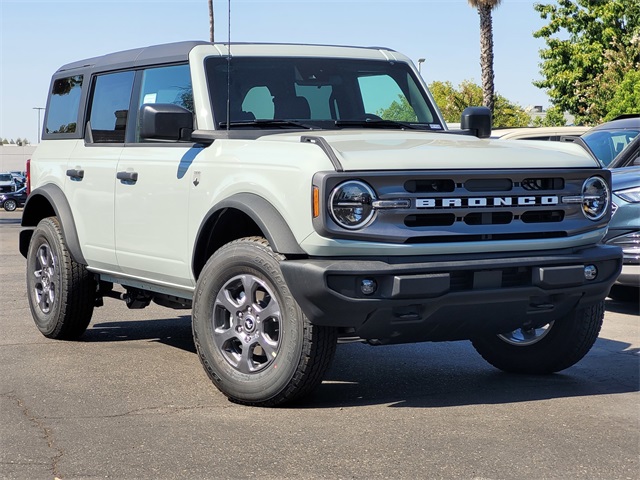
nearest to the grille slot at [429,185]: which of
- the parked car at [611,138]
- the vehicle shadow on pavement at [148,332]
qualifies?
the vehicle shadow on pavement at [148,332]

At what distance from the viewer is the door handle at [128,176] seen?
277 inches

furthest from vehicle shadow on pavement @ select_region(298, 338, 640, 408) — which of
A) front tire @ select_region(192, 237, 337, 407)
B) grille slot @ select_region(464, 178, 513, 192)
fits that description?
grille slot @ select_region(464, 178, 513, 192)

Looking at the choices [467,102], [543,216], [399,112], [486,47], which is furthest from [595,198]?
[467,102]

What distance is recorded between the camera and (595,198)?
6141 millimetres

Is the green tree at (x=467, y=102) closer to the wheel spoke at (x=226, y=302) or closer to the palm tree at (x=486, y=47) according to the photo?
the palm tree at (x=486, y=47)

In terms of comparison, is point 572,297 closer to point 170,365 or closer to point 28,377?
point 170,365

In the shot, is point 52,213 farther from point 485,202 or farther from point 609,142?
point 609,142

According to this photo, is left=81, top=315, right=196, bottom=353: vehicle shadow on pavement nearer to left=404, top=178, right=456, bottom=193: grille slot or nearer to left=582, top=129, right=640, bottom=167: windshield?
left=404, top=178, right=456, bottom=193: grille slot

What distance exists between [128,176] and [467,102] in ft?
192

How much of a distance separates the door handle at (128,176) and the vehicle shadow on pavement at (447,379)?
1763mm

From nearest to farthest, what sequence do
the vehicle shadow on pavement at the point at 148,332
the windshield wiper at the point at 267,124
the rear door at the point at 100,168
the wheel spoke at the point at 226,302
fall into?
1. the wheel spoke at the point at 226,302
2. the windshield wiper at the point at 267,124
3. the rear door at the point at 100,168
4. the vehicle shadow on pavement at the point at 148,332

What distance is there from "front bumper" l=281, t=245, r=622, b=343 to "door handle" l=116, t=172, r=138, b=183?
1948 mm

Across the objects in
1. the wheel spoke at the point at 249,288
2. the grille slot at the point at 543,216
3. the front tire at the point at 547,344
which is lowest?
the front tire at the point at 547,344

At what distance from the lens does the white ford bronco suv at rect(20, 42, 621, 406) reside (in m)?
5.41
